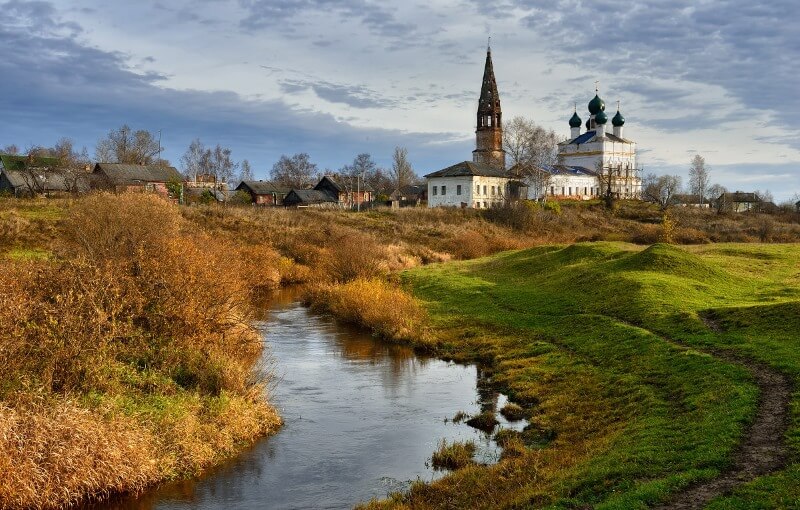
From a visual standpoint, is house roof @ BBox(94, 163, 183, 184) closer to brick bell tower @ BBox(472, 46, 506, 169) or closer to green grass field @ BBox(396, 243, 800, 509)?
brick bell tower @ BBox(472, 46, 506, 169)

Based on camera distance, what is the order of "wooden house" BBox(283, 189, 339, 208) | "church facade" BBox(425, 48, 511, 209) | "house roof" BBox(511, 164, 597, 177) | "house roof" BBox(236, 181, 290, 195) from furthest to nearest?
1. "house roof" BBox(236, 181, 290, 195)
2. "house roof" BBox(511, 164, 597, 177)
3. "wooden house" BBox(283, 189, 339, 208)
4. "church facade" BBox(425, 48, 511, 209)

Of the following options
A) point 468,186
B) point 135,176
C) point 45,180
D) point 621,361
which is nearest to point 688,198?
point 468,186

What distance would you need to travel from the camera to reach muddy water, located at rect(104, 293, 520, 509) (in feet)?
46.1

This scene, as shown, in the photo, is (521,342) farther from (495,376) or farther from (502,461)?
(502,461)

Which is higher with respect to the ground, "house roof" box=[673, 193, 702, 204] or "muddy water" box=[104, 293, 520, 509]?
"house roof" box=[673, 193, 702, 204]

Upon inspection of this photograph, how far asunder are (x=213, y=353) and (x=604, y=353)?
11886 mm

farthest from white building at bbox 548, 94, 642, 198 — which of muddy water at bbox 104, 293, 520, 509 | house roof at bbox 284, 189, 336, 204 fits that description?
muddy water at bbox 104, 293, 520, 509

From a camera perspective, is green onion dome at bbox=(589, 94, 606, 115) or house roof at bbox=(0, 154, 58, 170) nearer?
house roof at bbox=(0, 154, 58, 170)

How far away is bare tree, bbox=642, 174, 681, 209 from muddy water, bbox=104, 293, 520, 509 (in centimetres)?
8036

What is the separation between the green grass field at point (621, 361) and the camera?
484 inches

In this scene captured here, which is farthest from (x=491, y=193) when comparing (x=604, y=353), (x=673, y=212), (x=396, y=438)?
(x=396, y=438)

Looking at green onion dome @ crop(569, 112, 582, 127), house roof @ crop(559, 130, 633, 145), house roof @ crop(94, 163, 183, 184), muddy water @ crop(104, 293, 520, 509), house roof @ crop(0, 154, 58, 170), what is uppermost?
green onion dome @ crop(569, 112, 582, 127)

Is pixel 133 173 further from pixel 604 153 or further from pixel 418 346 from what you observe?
pixel 604 153

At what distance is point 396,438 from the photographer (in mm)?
17297
